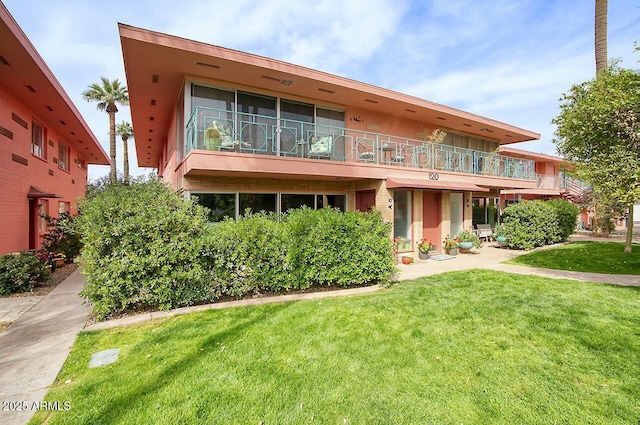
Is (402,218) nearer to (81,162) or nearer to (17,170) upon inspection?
(17,170)

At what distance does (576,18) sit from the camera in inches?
553

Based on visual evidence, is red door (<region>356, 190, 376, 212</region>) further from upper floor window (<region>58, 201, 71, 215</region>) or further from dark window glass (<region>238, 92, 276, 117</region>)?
upper floor window (<region>58, 201, 71, 215</region>)

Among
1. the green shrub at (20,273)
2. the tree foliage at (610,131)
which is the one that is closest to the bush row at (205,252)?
the green shrub at (20,273)

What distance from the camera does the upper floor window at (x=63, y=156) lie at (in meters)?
17.0

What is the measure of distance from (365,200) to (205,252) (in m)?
7.82

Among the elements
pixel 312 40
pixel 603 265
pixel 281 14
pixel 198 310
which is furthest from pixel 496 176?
pixel 198 310

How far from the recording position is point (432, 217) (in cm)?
1388

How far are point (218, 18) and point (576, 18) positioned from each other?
640 inches

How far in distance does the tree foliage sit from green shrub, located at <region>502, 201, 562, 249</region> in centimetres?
744

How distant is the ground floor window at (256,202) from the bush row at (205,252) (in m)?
2.34

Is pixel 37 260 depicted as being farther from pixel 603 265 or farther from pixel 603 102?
pixel 603 265

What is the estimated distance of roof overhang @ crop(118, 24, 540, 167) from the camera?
26.1ft

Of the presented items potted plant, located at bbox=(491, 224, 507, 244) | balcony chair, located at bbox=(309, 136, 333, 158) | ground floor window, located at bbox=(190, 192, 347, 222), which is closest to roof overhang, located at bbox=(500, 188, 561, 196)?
potted plant, located at bbox=(491, 224, 507, 244)

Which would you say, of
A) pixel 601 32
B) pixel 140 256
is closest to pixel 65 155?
pixel 140 256
